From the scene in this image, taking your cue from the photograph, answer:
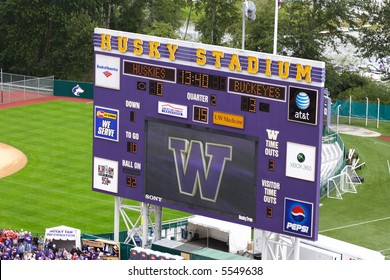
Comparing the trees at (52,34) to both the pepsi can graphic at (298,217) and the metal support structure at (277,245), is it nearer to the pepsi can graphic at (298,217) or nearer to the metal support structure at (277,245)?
the metal support structure at (277,245)

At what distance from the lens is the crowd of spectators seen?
38250 millimetres

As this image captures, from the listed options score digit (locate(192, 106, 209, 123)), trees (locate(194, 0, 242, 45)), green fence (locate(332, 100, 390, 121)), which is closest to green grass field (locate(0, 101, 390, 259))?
green fence (locate(332, 100, 390, 121))

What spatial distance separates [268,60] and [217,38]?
53767mm

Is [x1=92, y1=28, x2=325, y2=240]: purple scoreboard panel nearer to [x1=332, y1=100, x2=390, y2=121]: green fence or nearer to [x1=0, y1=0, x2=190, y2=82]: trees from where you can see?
[x1=332, y1=100, x2=390, y2=121]: green fence

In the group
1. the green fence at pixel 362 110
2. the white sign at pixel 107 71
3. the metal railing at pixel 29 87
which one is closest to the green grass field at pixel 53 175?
the metal railing at pixel 29 87

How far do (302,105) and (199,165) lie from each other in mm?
4566

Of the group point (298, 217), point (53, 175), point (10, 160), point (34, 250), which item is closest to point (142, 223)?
point (34, 250)

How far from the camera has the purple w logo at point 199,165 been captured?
3541 centimetres

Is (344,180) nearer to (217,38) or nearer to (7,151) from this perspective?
(7,151)

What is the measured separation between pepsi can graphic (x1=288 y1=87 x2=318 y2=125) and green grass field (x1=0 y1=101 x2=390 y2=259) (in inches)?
549

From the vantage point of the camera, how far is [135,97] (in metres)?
37.2

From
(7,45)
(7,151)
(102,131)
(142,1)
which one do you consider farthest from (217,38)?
(102,131)

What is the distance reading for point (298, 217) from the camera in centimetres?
3388

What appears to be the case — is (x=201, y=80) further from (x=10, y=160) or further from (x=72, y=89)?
(x=72, y=89)
